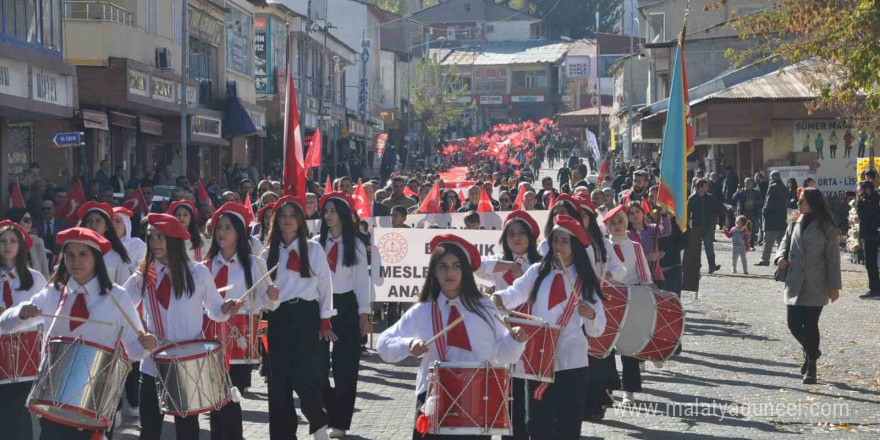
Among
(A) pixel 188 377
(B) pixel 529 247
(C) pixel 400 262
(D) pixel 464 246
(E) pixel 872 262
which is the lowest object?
(E) pixel 872 262

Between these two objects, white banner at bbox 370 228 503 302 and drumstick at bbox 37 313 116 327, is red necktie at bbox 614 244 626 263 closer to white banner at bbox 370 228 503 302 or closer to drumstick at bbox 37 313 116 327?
white banner at bbox 370 228 503 302

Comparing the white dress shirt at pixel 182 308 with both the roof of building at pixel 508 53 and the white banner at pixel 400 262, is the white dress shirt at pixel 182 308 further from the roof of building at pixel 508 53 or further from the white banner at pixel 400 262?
the roof of building at pixel 508 53

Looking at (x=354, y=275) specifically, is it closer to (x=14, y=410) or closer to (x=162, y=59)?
(x=14, y=410)

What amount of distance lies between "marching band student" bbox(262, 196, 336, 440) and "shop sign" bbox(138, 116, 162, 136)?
24.7 metres

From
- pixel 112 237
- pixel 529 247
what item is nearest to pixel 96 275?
pixel 112 237

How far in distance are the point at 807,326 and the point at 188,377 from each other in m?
6.69

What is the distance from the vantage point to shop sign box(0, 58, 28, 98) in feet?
68.0

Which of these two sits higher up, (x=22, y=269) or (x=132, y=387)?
(x=22, y=269)

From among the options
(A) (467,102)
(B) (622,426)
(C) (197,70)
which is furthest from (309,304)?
(A) (467,102)

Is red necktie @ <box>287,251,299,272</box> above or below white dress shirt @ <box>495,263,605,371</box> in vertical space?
above

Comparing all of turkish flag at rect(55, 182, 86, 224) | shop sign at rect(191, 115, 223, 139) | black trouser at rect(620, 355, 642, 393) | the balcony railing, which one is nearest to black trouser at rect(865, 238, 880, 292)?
black trouser at rect(620, 355, 642, 393)

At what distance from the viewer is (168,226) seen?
8000 mm

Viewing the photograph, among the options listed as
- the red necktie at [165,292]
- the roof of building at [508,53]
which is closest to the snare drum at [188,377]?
the red necktie at [165,292]

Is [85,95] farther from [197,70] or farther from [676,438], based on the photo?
[676,438]
